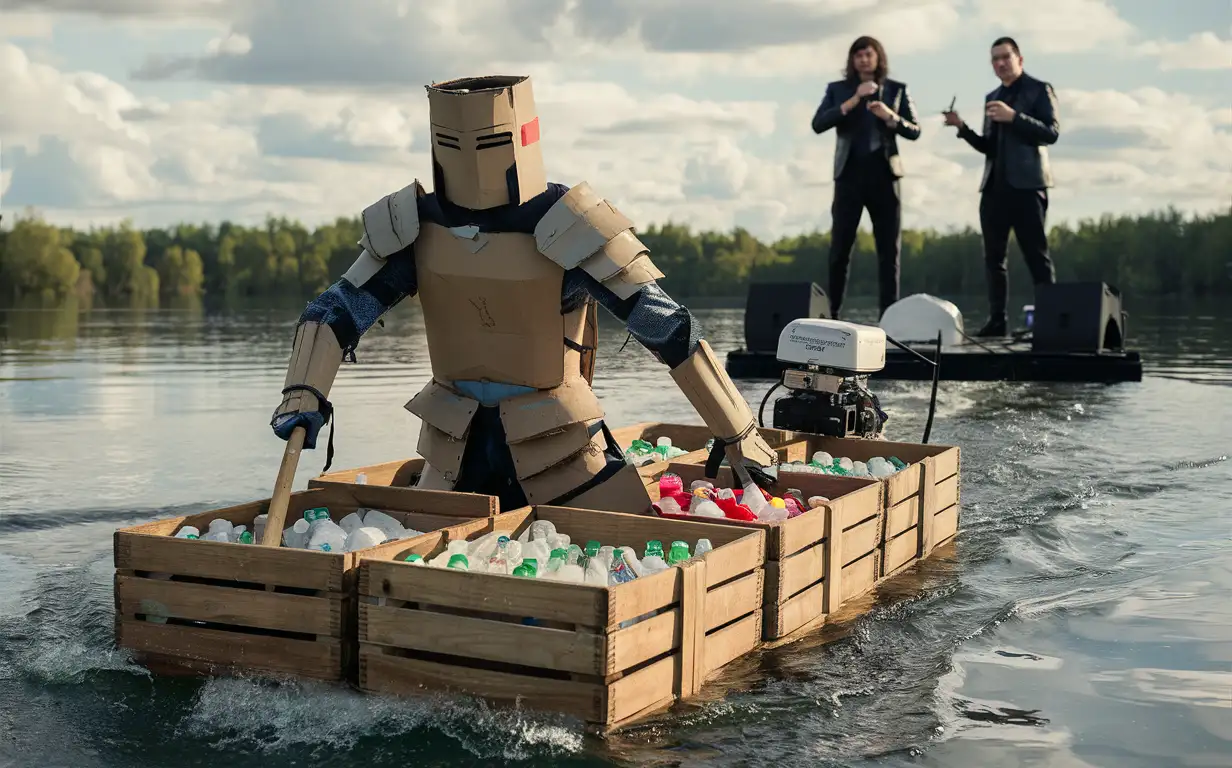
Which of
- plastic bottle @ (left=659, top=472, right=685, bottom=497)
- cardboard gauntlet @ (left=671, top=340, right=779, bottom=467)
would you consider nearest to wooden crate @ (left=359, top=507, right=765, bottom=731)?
cardboard gauntlet @ (left=671, top=340, right=779, bottom=467)

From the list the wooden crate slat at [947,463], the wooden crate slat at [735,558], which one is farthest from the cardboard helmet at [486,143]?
the wooden crate slat at [947,463]

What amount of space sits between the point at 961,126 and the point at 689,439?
756cm

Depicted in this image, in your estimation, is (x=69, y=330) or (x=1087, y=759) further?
(x=69, y=330)

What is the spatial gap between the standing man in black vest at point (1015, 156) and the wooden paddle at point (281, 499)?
413 inches

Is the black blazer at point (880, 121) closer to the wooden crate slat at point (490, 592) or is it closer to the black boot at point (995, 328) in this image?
the black boot at point (995, 328)

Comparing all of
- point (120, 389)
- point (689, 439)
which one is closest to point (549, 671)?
point (689, 439)

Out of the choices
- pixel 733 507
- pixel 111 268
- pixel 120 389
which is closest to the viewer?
pixel 733 507

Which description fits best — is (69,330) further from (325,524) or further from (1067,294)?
(325,524)

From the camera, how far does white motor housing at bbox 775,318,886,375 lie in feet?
27.8

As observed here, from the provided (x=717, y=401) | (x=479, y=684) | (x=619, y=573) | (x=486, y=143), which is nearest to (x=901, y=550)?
(x=717, y=401)

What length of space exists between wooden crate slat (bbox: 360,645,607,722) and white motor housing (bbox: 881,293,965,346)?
1115cm

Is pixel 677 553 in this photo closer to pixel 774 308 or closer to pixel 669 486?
pixel 669 486

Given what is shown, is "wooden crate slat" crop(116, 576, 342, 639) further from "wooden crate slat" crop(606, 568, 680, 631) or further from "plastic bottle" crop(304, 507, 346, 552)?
"wooden crate slat" crop(606, 568, 680, 631)

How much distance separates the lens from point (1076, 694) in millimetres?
5180
